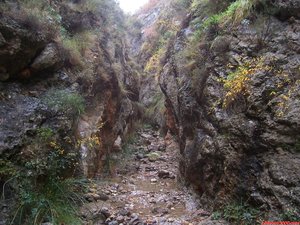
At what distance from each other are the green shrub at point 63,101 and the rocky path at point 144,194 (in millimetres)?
1957

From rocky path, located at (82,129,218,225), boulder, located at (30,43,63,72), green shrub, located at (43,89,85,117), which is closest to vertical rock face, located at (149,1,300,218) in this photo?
rocky path, located at (82,129,218,225)

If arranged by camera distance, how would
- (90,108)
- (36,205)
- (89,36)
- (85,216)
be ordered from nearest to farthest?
(36,205), (85,216), (90,108), (89,36)

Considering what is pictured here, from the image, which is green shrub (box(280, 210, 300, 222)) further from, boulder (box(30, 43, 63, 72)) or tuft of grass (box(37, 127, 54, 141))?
boulder (box(30, 43, 63, 72))

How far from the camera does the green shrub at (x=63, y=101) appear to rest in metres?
6.55

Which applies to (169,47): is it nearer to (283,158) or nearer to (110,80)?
(110,80)

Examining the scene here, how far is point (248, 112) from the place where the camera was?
567cm

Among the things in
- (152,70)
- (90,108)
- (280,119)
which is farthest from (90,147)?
(152,70)

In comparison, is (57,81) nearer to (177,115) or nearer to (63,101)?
(63,101)

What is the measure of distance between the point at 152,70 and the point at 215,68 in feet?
30.1

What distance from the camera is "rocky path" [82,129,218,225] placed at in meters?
6.02

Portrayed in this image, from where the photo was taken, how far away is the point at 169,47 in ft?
37.1

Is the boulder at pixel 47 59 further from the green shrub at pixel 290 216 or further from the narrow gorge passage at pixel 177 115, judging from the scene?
the green shrub at pixel 290 216

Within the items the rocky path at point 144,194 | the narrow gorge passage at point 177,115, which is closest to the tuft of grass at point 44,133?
the narrow gorge passage at point 177,115

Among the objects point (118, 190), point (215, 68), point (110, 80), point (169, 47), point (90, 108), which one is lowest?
point (118, 190)
